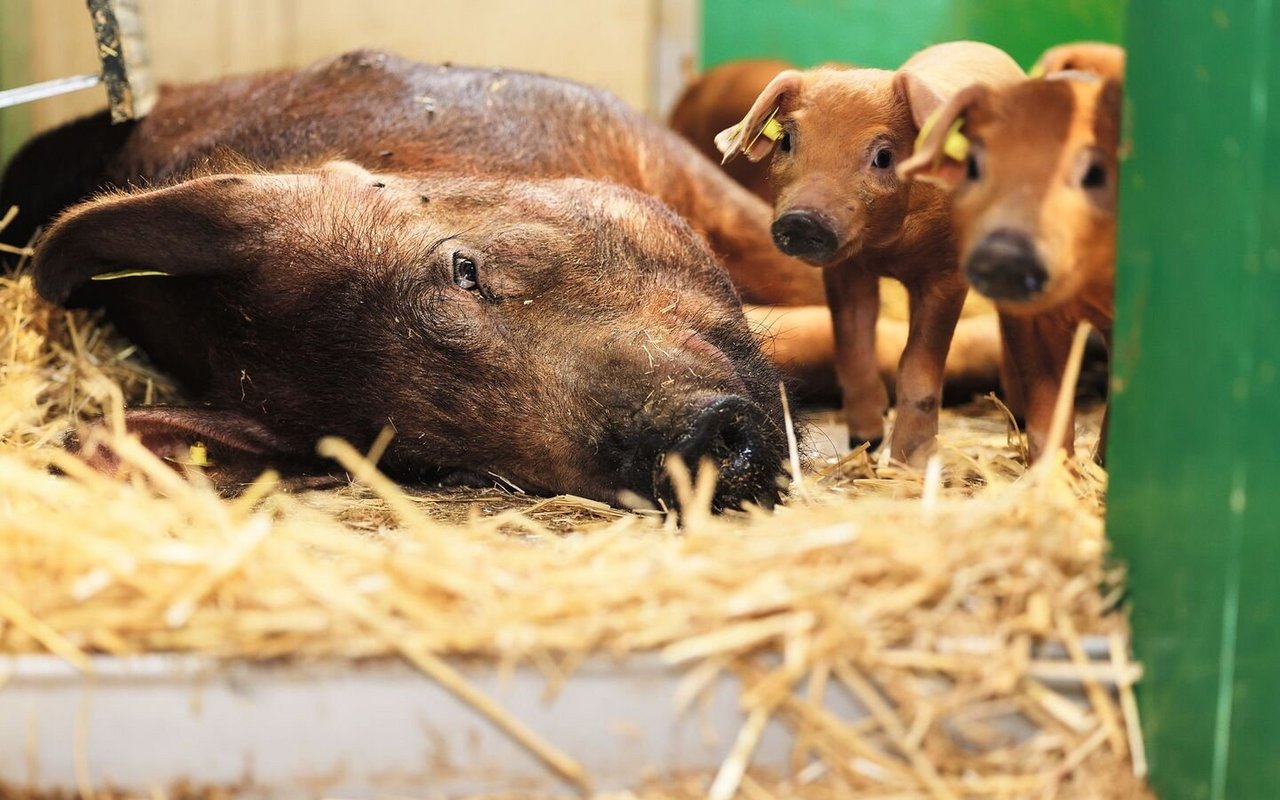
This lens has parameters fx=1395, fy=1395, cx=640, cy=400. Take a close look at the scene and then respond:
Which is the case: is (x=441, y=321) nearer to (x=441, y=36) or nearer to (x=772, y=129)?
(x=772, y=129)

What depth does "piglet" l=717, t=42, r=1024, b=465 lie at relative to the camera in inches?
109

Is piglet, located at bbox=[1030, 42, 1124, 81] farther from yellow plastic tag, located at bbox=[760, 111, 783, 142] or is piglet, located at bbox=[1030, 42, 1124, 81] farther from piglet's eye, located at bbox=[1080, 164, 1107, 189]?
yellow plastic tag, located at bbox=[760, 111, 783, 142]

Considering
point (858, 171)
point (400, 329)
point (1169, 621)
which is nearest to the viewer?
point (1169, 621)

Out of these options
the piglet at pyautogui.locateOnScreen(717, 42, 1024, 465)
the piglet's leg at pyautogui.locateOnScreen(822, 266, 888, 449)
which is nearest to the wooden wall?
the piglet's leg at pyautogui.locateOnScreen(822, 266, 888, 449)

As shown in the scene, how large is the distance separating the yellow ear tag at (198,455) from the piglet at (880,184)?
140 centimetres

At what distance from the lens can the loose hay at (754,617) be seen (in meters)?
1.91

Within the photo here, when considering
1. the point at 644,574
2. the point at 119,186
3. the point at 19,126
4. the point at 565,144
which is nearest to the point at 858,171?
the point at 644,574

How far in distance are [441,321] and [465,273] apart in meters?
0.15

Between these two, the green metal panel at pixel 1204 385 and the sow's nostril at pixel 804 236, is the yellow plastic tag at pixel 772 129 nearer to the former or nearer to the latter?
the sow's nostril at pixel 804 236

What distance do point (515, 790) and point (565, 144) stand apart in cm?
268

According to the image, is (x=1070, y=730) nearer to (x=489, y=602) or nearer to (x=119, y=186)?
(x=489, y=602)

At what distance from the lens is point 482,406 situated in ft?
9.79

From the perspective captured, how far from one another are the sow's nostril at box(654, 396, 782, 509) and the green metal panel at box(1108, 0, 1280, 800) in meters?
0.80

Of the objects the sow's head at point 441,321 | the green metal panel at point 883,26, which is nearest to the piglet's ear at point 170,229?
the sow's head at point 441,321
